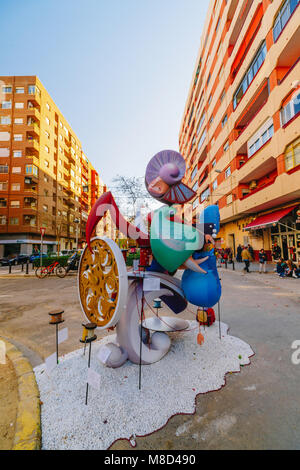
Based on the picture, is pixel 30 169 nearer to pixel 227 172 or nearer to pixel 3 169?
pixel 3 169

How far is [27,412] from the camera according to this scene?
1.82 m

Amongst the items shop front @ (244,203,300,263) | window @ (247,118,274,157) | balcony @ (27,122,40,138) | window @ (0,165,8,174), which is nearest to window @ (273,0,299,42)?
window @ (247,118,274,157)

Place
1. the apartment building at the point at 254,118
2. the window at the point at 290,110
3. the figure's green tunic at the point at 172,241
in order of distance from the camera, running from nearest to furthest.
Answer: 1. the figure's green tunic at the point at 172,241
2. the window at the point at 290,110
3. the apartment building at the point at 254,118

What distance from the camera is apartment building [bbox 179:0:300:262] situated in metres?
10.7

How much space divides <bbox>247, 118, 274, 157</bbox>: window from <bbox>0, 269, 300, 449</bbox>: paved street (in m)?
11.9

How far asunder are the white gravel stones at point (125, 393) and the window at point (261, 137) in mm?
13980

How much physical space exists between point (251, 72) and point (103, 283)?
18988 millimetres

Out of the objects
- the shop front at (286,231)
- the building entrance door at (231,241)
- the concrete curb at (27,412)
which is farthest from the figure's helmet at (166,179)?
the building entrance door at (231,241)

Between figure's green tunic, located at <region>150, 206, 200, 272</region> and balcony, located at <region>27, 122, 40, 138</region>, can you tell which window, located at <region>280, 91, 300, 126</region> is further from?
balcony, located at <region>27, 122, 40, 138</region>

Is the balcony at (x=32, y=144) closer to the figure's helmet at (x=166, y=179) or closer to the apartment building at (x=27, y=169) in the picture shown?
the apartment building at (x=27, y=169)

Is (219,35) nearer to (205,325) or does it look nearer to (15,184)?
(205,325)

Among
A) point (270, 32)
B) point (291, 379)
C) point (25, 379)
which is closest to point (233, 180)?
point (270, 32)

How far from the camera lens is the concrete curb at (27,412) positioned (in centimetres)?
155

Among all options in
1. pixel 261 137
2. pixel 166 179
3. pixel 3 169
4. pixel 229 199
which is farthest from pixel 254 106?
pixel 3 169
